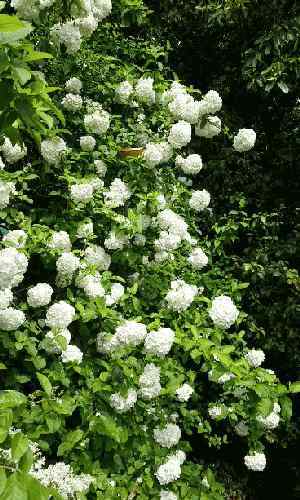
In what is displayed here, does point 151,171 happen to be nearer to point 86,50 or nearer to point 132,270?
point 132,270

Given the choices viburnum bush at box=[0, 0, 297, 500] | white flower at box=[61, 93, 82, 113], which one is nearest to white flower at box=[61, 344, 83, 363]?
viburnum bush at box=[0, 0, 297, 500]

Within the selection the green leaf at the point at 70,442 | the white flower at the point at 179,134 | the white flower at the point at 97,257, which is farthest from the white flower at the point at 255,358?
the white flower at the point at 179,134

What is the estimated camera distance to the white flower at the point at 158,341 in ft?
8.05

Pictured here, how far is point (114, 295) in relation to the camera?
8.66 feet

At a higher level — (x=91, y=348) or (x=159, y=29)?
(x=159, y=29)

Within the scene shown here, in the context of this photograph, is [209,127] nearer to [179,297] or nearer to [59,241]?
[179,297]

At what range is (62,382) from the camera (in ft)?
7.63

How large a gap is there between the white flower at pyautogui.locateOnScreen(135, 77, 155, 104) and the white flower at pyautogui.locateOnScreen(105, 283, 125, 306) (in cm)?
114

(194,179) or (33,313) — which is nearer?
(33,313)

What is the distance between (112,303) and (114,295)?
40mm

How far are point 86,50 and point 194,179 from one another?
1474 millimetres

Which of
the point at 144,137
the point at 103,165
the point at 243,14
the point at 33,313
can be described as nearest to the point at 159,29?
the point at 243,14

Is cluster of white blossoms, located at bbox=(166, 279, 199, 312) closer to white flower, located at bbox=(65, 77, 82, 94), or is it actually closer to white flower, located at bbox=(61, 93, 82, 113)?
white flower, located at bbox=(61, 93, 82, 113)

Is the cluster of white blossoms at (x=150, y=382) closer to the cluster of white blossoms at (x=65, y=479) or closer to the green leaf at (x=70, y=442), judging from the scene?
the green leaf at (x=70, y=442)
